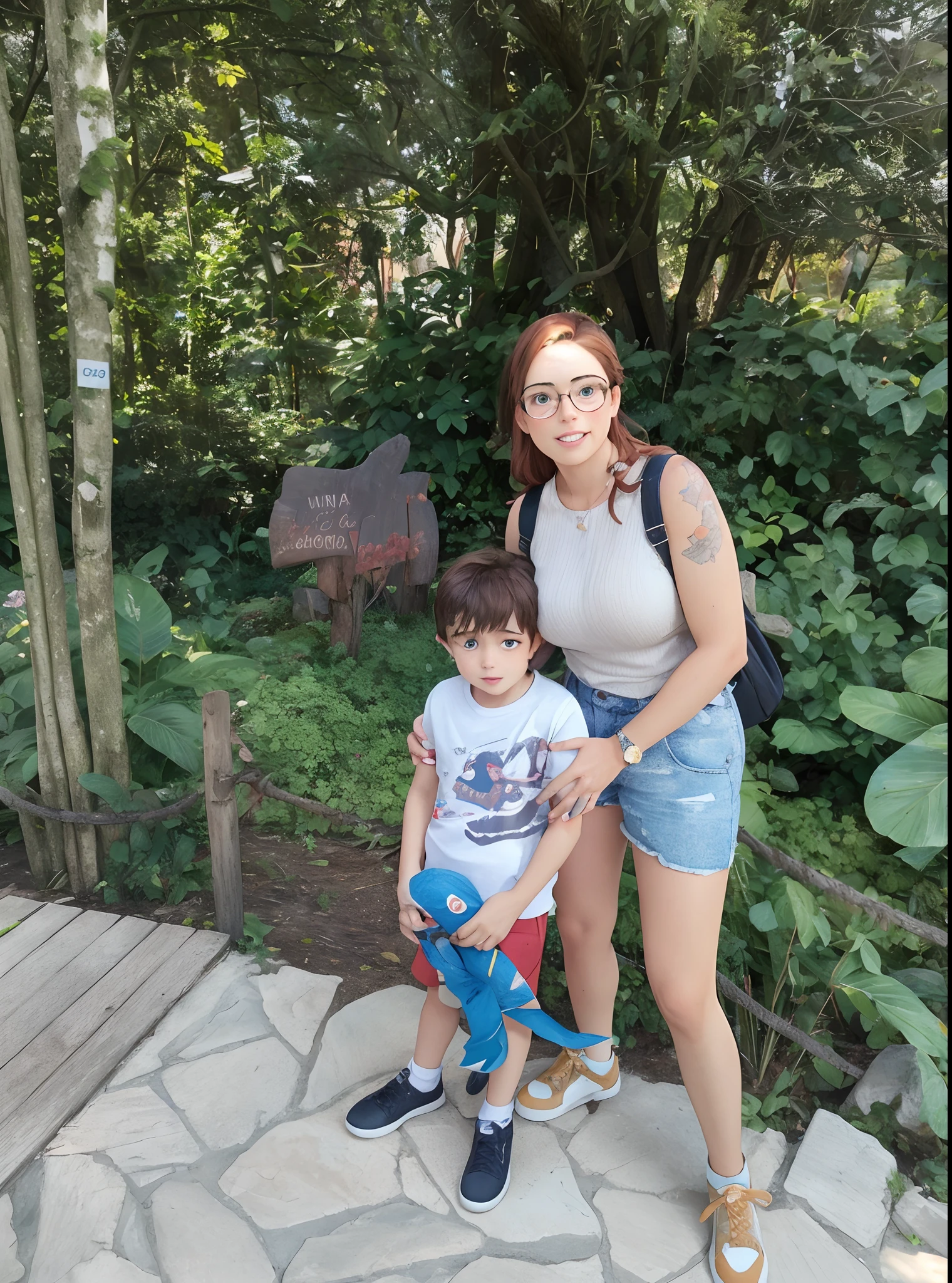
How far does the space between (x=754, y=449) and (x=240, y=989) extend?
3.32 metres

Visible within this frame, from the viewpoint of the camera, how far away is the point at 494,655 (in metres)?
1.62

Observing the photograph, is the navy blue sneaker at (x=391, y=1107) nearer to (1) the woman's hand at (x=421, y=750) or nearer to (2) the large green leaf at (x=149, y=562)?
(1) the woman's hand at (x=421, y=750)

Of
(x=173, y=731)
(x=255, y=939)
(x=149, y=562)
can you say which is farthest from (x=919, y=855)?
(x=149, y=562)

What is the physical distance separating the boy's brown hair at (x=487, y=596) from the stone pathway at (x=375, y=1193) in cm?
129

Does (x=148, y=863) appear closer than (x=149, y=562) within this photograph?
Yes

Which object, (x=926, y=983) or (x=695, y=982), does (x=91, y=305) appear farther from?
(x=926, y=983)

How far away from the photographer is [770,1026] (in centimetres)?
211

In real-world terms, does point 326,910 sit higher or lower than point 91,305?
lower

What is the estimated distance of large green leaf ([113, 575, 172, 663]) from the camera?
3193 mm

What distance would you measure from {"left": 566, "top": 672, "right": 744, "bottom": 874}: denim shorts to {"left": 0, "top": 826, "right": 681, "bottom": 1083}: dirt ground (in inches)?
40.3

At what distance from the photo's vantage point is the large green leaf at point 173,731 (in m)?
2.94

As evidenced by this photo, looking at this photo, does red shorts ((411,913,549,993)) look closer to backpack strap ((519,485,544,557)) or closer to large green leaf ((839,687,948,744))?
backpack strap ((519,485,544,557))

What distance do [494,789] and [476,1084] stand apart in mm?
965

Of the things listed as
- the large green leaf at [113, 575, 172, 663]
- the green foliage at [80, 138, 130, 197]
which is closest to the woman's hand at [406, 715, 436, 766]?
the large green leaf at [113, 575, 172, 663]
